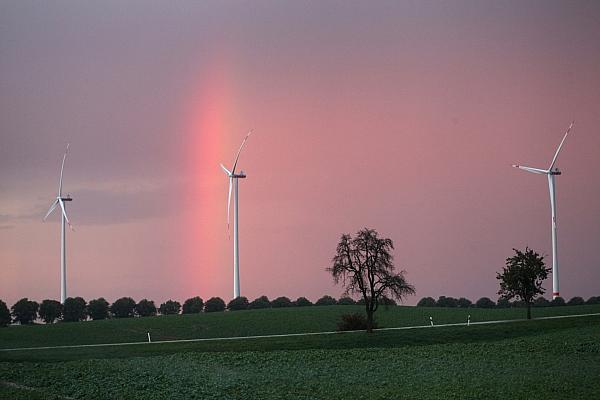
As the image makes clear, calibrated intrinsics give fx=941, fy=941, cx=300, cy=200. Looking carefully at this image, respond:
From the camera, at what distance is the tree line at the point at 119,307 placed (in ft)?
359

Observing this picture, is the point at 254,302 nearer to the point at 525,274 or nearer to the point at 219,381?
the point at 525,274

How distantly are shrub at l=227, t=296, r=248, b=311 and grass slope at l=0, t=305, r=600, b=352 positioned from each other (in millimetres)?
8266

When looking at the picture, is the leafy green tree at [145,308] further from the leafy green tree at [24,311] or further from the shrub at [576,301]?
A: the shrub at [576,301]

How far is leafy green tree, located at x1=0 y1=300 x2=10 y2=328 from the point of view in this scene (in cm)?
10769

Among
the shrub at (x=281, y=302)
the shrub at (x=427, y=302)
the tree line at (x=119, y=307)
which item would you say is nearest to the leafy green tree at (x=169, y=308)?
the tree line at (x=119, y=307)

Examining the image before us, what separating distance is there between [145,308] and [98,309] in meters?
5.90

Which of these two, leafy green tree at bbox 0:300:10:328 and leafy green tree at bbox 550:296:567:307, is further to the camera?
leafy green tree at bbox 550:296:567:307

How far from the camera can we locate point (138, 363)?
52.6 meters

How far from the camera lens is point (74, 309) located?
Answer: 11044 cm

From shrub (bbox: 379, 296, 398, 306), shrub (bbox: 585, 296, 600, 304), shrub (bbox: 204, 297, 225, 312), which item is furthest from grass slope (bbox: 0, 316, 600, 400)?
shrub (bbox: 585, 296, 600, 304)

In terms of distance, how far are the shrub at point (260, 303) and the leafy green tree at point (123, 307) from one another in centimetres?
1479

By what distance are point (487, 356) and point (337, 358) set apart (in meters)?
8.68

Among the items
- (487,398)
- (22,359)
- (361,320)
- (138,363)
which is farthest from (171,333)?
(487,398)

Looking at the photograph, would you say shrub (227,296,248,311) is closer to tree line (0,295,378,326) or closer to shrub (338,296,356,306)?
tree line (0,295,378,326)
